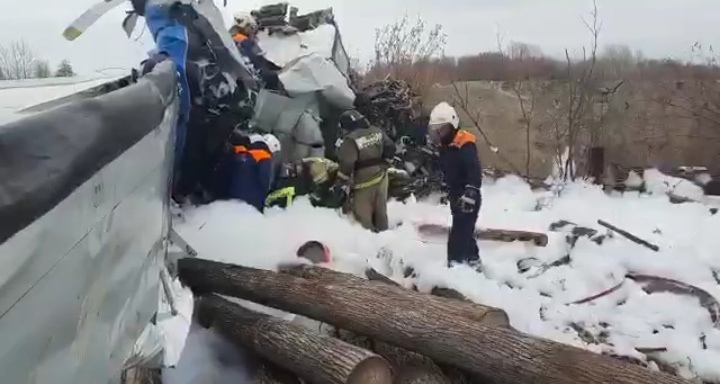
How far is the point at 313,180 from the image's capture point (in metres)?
8.22

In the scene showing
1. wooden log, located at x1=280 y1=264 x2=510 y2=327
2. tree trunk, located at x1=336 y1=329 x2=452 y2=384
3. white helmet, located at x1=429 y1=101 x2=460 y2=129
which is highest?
white helmet, located at x1=429 y1=101 x2=460 y2=129

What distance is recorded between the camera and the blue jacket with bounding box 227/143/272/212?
259 inches

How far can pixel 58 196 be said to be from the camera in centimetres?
152

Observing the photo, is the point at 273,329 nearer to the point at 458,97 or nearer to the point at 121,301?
the point at 121,301

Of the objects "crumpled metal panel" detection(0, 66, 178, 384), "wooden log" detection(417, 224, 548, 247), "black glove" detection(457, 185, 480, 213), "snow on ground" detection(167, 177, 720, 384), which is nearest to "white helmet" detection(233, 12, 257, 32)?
"snow on ground" detection(167, 177, 720, 384)

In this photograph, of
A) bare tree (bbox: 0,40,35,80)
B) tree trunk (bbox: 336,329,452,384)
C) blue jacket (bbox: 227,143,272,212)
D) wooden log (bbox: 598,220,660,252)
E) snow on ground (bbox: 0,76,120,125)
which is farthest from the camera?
wooden log (bbox: 598,220,660,252)

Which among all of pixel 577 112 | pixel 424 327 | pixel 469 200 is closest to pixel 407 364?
pixel 424 327

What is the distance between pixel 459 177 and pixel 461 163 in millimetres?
153

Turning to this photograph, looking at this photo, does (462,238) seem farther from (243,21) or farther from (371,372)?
(243,21)

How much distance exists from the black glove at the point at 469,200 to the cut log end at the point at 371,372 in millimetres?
2620

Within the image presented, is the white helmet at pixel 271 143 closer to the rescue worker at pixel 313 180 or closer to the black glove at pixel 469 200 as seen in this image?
the rescue worker at pixel 313 180

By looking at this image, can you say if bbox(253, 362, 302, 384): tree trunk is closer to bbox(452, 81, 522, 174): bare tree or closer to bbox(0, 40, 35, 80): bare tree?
bbox(0, 40, 35, 80): bare tree

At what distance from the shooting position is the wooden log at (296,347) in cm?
387

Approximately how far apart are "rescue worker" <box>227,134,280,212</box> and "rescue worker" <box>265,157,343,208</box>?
3.47ft
